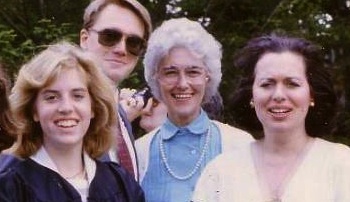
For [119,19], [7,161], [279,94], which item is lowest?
[7,161]

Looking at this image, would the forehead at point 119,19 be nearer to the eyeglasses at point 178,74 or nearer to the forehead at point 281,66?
the eyeglasses at point 178,74

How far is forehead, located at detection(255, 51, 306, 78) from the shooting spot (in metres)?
3.56

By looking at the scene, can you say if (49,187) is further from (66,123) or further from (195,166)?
(195,166)

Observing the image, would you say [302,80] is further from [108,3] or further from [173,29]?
[108,3]

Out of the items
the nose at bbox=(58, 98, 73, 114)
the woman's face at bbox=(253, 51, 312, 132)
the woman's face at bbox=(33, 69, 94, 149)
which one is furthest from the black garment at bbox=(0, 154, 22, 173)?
the woman's face at bbox=(253, 51, 312, 132)

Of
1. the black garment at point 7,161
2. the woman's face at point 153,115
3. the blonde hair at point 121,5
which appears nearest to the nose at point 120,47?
the blonde hair at point 121,5

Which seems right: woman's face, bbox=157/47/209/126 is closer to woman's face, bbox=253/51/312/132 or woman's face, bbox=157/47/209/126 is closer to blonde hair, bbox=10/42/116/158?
blonde hair, bbox=10/42/116/158

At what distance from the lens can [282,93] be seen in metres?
3.52

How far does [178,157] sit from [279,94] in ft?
2.83

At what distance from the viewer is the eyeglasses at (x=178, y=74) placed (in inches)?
163

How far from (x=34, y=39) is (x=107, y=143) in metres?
5.99

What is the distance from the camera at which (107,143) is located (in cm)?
382

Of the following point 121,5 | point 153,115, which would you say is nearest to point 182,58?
point 121,5

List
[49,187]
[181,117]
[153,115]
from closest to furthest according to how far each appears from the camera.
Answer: [49,187] → [181,117] → [153,115]
